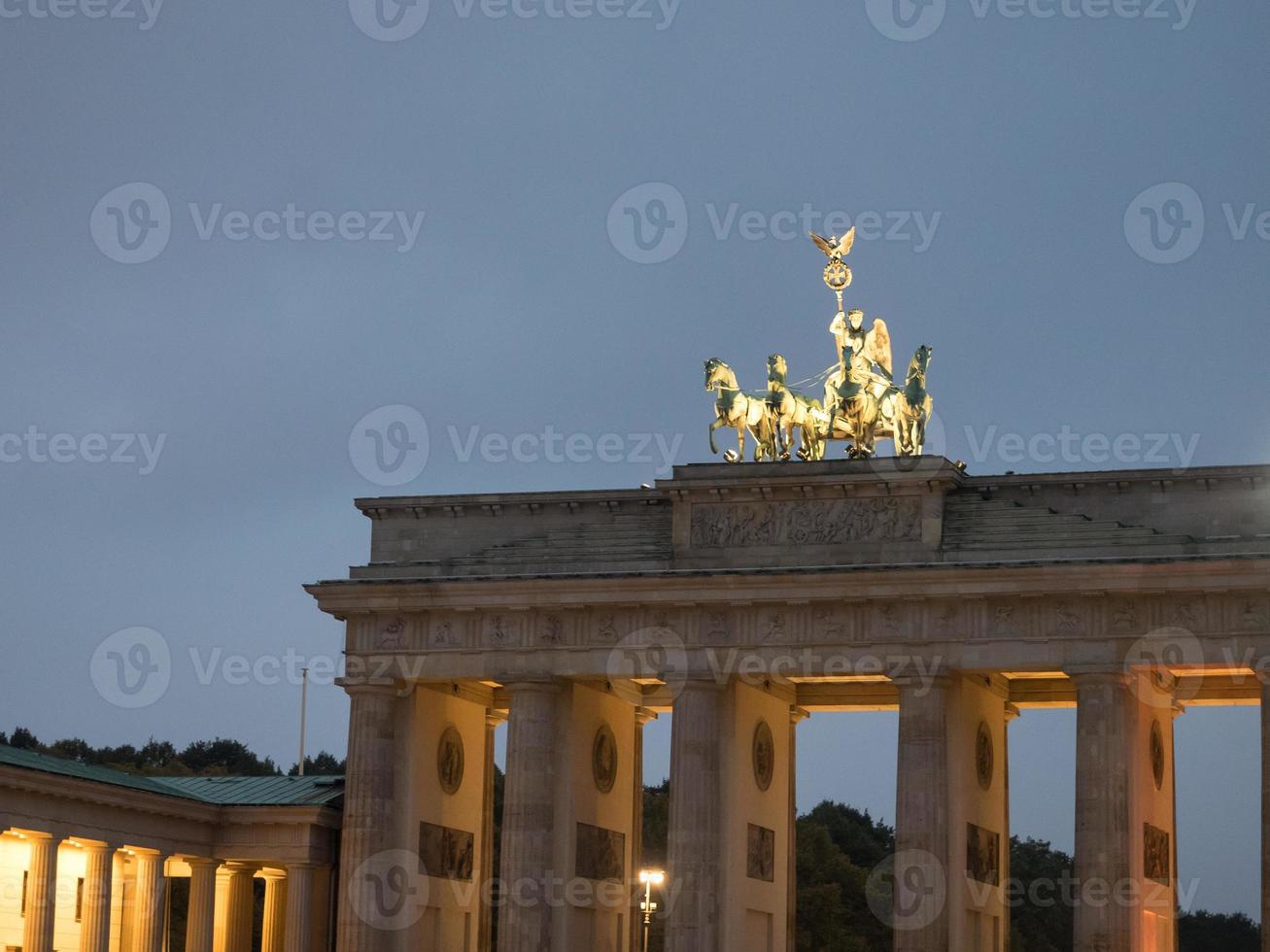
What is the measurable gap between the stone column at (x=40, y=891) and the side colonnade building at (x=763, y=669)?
7.87 m

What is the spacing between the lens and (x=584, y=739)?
64375 millimetres

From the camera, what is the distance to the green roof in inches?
2438

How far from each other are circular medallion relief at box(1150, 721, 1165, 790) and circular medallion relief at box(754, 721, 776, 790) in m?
10.6

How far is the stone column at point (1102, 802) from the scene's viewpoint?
56562mm

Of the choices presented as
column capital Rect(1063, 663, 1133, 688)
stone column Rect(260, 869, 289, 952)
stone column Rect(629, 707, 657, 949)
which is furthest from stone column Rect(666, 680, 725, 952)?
stone column Rect(260, 869, 289, 952)

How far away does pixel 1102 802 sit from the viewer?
57.5 m

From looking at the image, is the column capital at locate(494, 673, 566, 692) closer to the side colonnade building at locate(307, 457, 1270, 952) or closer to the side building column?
the side colonnade building at locate(307, 457, 1270, 952)

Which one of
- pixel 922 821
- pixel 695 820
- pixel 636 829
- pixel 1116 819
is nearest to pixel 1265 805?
pixel 1116 819

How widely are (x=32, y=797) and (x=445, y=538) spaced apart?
44.7 feet

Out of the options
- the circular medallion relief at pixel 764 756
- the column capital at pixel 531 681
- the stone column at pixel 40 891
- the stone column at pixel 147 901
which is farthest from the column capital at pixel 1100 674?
the stone column at pixel 40 891

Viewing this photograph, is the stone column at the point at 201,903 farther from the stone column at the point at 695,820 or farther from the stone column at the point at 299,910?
the stone column at the point at 695,820

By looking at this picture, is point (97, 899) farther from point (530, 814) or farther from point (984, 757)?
point (984, 757)

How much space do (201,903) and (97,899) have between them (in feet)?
17.0

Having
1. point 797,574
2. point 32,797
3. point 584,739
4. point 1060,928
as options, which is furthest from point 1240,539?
point 1060,928
